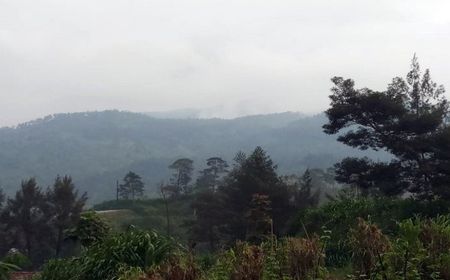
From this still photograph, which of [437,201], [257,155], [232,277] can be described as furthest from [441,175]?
[232,277]

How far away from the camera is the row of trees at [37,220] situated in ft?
124

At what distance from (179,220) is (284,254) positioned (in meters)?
43.7

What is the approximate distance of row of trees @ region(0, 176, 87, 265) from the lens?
37.7 meters

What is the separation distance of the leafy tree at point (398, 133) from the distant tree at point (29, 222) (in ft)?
78.6

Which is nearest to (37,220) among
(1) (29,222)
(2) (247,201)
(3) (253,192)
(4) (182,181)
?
(1) (29,222)

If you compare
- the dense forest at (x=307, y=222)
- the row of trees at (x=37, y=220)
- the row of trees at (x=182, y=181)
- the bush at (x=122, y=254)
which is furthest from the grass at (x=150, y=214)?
the bush at (x=122, y=254)

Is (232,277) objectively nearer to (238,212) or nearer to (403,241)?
(403,241)

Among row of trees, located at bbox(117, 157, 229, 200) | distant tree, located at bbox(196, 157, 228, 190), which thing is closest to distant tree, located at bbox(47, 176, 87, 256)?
row of trees, located at bbox(117, 157, 229, 200)

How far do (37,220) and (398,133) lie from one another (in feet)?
90.8

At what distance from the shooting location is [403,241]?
243 inches

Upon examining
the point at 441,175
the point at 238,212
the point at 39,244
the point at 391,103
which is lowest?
the point at 39,244

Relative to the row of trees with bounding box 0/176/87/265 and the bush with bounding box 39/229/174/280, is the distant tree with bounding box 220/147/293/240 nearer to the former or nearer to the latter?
the row of trees with bounding box 0/176/87/265

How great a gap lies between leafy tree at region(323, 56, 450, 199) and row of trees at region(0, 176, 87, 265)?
73.7ft

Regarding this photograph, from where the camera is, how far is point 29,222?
124 ft
